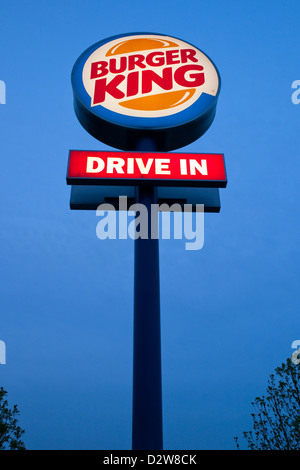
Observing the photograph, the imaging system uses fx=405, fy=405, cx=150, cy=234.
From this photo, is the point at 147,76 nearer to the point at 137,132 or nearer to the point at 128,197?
the point at 137,132

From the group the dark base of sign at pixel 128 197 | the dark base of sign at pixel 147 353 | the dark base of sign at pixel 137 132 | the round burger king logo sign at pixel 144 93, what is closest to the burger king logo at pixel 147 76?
the round burger king logo sign at pixel 144 93

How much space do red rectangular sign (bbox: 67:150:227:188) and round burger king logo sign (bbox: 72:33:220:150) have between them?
4.30 ft

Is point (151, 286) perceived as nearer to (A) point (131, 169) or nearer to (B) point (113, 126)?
(A) point (131, 169)

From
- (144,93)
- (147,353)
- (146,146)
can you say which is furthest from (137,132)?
(147,353)

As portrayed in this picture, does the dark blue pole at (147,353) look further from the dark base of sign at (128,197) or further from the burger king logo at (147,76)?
the burger king logo at (147,76)

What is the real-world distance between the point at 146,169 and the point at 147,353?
4.45 metres

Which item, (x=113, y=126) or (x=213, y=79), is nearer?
(x=113, y=126)

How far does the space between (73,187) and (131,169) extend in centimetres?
225

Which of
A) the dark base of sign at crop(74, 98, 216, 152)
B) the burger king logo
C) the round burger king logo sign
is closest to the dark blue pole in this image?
the dark base of sign at crop(74, 98, 216, 152)

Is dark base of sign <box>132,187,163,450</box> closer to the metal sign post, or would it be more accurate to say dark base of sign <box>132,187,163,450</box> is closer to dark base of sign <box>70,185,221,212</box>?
the metal sign post

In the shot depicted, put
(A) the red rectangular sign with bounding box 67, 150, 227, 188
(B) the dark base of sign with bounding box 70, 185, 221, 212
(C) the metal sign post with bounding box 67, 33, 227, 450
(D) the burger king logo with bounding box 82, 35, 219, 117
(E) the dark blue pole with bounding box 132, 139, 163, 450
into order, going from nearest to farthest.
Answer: (E) the dark blue pole with bounding box 132, 139, 163, 450 < (C) the metal sign post with bounding box 67, 33, 227, 450 < (A) the red rectangular sign with bounding box 67, 150, 227, 188 < (B) the dark base of sign with bounding box 70, 185, 221, 212 < (D) the burger king logo with bounding box 82, 35, 219, 117

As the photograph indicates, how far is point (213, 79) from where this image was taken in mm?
12227

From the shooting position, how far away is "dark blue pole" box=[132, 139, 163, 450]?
8070mm

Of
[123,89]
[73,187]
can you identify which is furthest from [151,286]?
[123,89]
